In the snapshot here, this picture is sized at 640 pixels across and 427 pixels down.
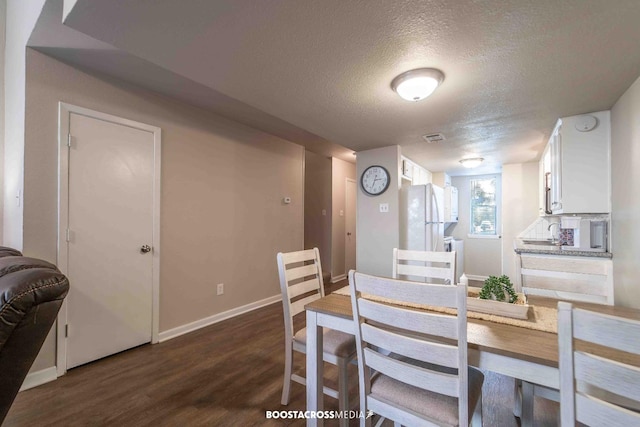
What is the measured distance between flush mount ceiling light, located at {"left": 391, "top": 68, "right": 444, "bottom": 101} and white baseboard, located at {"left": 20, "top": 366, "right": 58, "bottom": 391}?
3.19 metres

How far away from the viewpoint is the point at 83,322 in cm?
215

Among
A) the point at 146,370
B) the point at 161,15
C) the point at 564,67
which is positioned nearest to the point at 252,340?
the point at 146,370

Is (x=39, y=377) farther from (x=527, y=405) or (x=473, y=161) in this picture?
(x=473, y=161)

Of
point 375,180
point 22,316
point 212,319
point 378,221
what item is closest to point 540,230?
point 378,221

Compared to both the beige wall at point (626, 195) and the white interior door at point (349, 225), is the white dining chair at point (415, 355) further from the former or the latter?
the white interior door at point (349, 225)

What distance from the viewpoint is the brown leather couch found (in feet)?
2.53

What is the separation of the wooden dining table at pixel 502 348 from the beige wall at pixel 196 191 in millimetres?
1973

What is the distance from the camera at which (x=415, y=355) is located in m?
1.00

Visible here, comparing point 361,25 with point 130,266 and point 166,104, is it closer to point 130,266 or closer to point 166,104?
point 166,104

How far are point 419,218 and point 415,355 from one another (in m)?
2.65

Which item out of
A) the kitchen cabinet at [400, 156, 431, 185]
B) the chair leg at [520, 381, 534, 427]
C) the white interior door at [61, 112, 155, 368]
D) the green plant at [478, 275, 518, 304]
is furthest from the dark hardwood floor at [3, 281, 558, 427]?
the kitchen cabinet at [400, 156, 431, 185]

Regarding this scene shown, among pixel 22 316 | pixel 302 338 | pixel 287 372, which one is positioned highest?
pixel 22 316

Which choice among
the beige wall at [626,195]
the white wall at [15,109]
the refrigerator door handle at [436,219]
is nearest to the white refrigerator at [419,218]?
the refrigerator door handle at [436,219]

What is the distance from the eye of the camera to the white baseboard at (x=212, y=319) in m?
2.68
